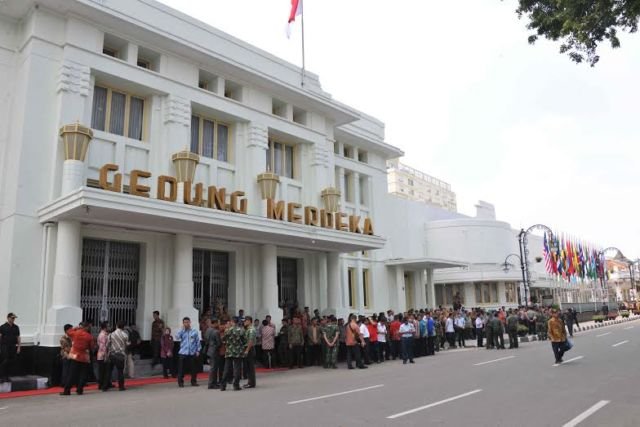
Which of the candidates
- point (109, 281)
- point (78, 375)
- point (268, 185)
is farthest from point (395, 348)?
point (78, 375)

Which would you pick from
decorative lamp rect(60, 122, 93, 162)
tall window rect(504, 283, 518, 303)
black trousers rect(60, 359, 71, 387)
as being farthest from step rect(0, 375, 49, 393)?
tall window rect(504, 283, 518, 303)

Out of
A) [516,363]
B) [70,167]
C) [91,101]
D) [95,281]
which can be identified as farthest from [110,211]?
[516,363]

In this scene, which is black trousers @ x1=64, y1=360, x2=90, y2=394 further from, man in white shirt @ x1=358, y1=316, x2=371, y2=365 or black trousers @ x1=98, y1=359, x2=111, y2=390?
man in white shirt @ x1=358, y1=316, x2=371, y2=365

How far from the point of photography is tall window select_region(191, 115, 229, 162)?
20.2 metres

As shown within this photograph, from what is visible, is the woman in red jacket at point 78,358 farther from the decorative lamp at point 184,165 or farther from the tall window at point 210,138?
the tall window at point 210,138

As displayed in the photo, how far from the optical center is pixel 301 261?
2286cm

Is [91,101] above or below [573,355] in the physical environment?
above

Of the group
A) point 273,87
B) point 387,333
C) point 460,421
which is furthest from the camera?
point 273,87

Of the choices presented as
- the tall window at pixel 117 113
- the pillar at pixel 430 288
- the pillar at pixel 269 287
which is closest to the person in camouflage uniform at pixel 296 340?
the pillar at pixel 269 287

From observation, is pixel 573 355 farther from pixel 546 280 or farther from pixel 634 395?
pixel 546 280

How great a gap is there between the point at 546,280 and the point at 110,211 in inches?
1895

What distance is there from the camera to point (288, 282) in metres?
22.8

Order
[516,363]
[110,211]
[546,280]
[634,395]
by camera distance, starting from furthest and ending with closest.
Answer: [546,280] → [516,363] → [110,211] → [634,395]

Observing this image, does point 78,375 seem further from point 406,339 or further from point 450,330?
point 450,330
